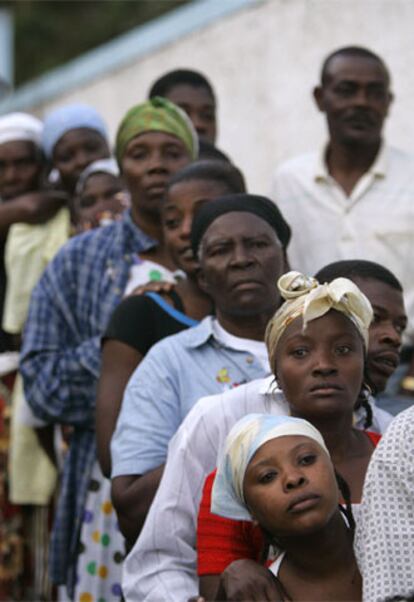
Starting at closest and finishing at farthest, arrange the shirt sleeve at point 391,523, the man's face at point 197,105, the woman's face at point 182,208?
the shirt sleeve at point 391,523
the woman's face at point 182,208
the man's face at point 197,105

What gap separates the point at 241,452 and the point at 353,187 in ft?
9.43

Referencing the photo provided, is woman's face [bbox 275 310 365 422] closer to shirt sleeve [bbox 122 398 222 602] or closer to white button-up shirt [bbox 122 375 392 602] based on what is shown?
white button-up shirt [bbox 122 375 392 602]

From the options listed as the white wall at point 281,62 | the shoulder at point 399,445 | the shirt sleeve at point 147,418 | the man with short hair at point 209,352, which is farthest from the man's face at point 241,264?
the white wall at point 281,62

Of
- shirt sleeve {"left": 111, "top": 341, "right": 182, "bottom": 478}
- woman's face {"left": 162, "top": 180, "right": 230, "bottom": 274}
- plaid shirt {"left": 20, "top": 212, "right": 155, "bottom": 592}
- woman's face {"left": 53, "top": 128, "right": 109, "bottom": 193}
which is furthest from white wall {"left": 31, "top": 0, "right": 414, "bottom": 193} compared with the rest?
shirt sleeve {"left": 111, "top": 341, "right": 182, "bottom": 478}

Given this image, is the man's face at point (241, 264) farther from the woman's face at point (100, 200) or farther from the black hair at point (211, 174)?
the woman's face at point (100, 200)

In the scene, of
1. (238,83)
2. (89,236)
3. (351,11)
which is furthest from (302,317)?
(238,83)

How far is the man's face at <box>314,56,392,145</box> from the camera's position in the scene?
6.44 meters

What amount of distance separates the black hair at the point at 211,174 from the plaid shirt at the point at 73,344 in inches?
16.5

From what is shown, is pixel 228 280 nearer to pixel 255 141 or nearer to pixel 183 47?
pixel 255 141

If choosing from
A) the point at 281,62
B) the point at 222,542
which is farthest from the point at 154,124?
Result: the point at 281,62

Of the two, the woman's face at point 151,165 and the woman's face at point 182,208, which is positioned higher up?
the woman's face at point 151,165

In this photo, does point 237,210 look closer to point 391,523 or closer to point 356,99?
point 391,523

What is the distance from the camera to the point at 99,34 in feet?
53.6

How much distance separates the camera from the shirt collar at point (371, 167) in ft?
21.0
